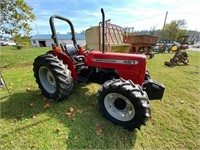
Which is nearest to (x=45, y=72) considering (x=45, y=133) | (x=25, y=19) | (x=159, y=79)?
(x=45, y=133)

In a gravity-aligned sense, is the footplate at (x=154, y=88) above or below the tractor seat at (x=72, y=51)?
below

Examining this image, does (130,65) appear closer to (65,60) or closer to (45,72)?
(65,60)

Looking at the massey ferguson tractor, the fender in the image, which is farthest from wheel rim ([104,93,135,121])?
the fender

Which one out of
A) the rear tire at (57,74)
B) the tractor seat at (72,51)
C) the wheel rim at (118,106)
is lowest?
the wheel rim at (118,106)

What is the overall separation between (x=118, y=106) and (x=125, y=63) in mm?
901

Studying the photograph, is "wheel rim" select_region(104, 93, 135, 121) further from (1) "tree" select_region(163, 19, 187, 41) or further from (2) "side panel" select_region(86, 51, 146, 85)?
(1) "tree" select_region(163, 19, 187, 41)

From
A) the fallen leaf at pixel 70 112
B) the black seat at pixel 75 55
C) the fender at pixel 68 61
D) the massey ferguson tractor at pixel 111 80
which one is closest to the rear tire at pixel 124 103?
the massey ferguson tractor at pixel 111 80

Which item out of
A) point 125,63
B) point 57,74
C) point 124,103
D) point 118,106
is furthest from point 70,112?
point 125,63

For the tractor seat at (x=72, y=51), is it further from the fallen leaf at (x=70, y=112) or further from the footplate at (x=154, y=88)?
the footplate at (x=154, y=88)

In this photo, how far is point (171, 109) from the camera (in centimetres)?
309

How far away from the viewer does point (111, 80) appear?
8.05ft

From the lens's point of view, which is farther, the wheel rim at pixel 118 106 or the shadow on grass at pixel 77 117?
the wheel rim at pixel 118 106

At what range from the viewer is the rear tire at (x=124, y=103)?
2.06m

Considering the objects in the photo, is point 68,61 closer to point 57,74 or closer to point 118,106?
point 57,74
